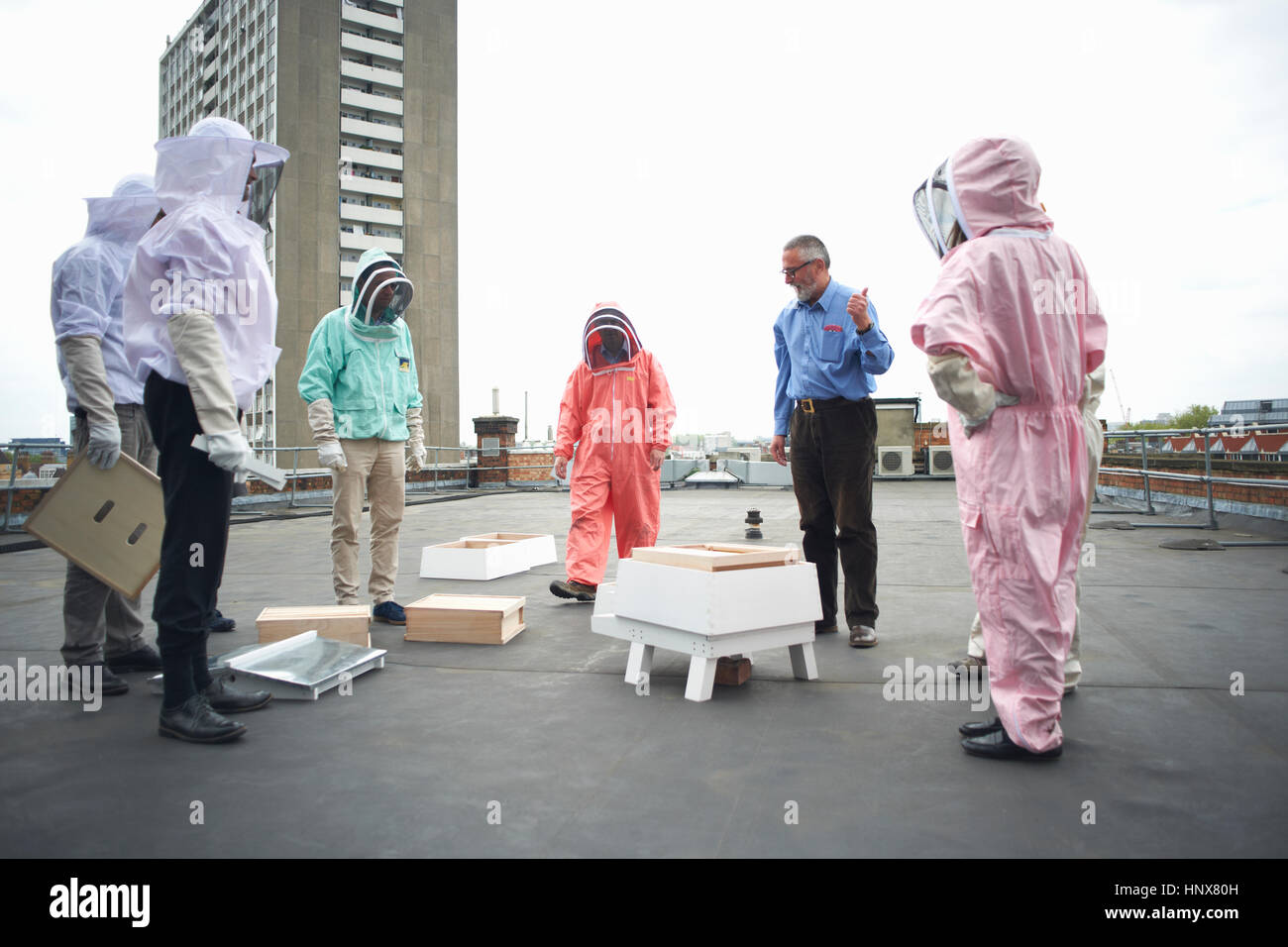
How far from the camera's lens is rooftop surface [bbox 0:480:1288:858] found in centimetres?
177

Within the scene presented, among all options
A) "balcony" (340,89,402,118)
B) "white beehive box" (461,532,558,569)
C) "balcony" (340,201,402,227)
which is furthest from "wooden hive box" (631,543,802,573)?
"balcony" (340,89,402,118)

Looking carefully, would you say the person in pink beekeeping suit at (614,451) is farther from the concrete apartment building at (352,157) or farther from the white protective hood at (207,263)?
the concrete apartment building at (352,157)

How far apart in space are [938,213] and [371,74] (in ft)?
202

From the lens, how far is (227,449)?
7.79 feet

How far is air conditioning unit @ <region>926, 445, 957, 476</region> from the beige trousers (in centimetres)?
1844

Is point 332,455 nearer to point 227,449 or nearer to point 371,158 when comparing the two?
point 227,449

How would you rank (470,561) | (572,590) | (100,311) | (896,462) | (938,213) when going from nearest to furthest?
1. (938,213)
2. (100,311)
3. (572,590)
4. (470,561)
5. (896,462)

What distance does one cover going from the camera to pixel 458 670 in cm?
332

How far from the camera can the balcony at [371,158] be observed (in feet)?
176

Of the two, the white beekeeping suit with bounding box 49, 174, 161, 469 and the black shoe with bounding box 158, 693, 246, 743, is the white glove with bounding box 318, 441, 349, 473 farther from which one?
the black shoe with bounding box 158, 693, 246, 743

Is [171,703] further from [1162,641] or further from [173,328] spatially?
[1162,641]

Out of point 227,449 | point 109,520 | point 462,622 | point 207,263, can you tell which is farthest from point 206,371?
point 462,622

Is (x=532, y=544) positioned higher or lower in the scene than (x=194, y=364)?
lower
